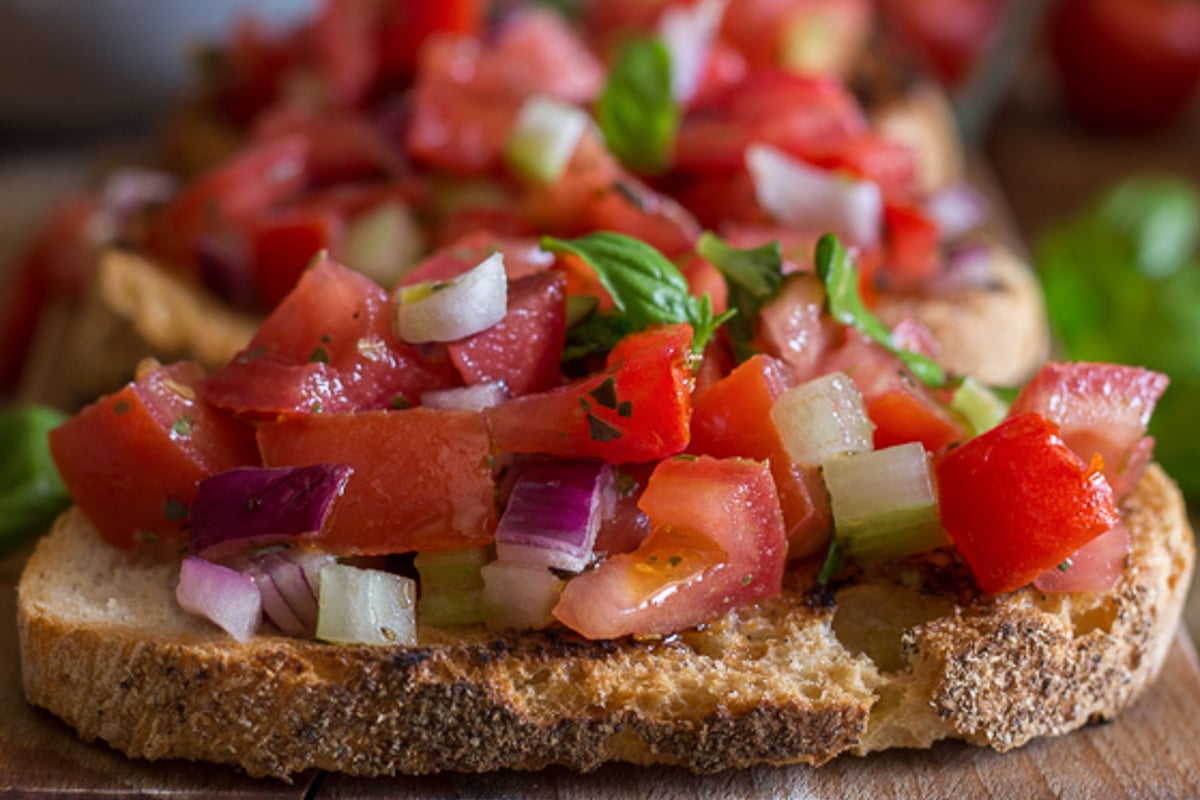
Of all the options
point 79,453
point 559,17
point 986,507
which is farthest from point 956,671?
point 559,17

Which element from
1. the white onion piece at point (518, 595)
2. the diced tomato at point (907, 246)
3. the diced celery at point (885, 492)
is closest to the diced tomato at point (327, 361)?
the white onion piece at point (518, 595)

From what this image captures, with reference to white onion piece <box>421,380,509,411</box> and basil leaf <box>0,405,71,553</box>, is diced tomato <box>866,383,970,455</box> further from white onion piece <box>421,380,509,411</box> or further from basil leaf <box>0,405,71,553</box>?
basil leaf <box>0,405,71,553</box>

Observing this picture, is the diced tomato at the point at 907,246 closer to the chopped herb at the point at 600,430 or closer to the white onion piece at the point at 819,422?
the white onion piece at the point at 819,422

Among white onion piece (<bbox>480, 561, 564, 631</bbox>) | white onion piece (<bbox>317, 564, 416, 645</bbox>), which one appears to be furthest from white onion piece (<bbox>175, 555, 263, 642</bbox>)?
white onion piece (<bbox>480, 561, 564, 631</bbox>)

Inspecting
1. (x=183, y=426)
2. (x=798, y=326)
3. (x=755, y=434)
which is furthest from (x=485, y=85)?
(x=755, y=434)

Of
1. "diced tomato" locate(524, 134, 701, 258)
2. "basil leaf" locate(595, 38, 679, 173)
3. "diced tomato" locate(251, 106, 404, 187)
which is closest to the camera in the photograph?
"diced tomato" locate(524, 134, 701, 258)

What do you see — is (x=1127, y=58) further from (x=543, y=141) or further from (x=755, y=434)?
(x=755, y=434)
